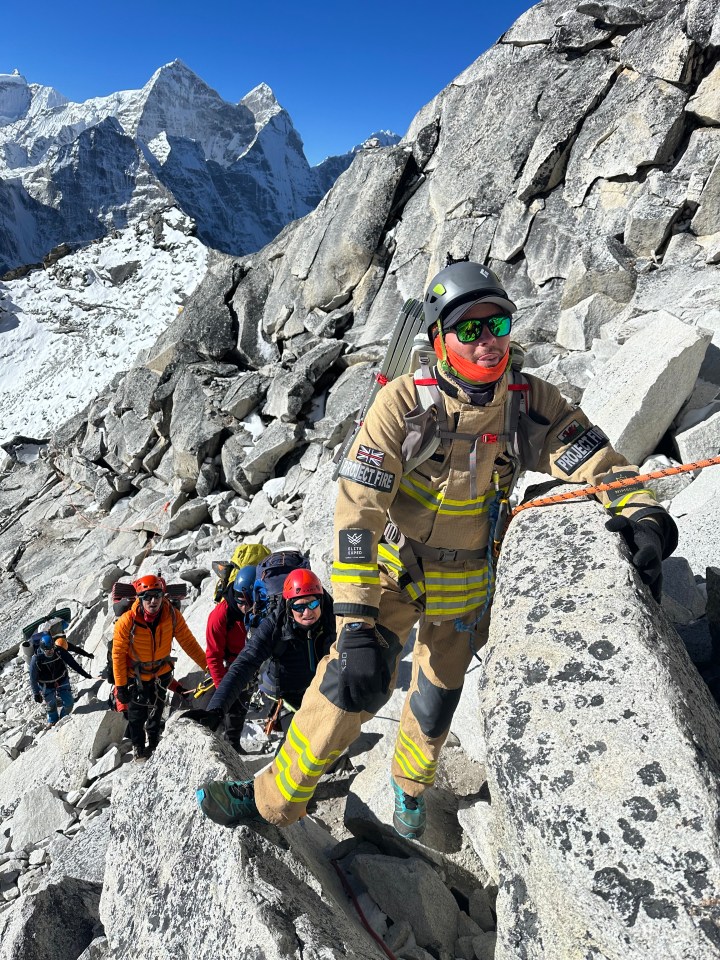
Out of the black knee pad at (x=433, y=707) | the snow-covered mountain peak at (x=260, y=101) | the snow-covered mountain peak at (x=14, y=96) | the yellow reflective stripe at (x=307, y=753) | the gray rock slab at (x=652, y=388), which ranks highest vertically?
the snow-covered mountain peak at (x=260, y=101)

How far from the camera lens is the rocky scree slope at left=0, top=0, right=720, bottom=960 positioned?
207cm

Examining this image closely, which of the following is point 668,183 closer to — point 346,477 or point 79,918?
point 346,477

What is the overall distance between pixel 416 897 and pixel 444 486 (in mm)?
2287

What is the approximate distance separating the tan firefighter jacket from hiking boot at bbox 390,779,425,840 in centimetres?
125

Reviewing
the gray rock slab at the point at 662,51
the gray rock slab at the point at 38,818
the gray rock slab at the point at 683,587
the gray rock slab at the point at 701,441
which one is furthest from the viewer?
the gray rock slab at the point at 662,51

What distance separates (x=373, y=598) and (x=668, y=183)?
1247cm

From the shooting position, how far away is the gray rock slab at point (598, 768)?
1.86 metres

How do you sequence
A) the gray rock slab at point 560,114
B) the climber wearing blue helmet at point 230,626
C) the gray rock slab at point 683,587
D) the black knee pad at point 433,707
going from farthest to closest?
the gray rock slab at point 560,114 < the climber wearing blue helmet at point 230,626 < the gray rock slab at point 683,587 < the black knee pad at point 433,707

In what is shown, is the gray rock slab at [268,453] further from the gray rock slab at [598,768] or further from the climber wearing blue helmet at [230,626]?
the gray rock slab at [598,768]

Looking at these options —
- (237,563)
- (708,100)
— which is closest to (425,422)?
(237,563)

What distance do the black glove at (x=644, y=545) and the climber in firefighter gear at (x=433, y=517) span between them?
1 centimetres

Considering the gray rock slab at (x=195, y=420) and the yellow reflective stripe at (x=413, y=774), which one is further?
the gray rock slab at (x=195, y=420)

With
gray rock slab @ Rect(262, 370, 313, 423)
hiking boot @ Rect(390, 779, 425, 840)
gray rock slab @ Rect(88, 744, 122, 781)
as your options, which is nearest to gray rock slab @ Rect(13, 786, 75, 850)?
gray rock slab @ Rect(88, 744, 122, 781)

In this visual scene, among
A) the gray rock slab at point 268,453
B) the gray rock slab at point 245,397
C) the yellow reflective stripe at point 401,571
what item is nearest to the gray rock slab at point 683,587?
the yellow reflective stripe at point 401,571
